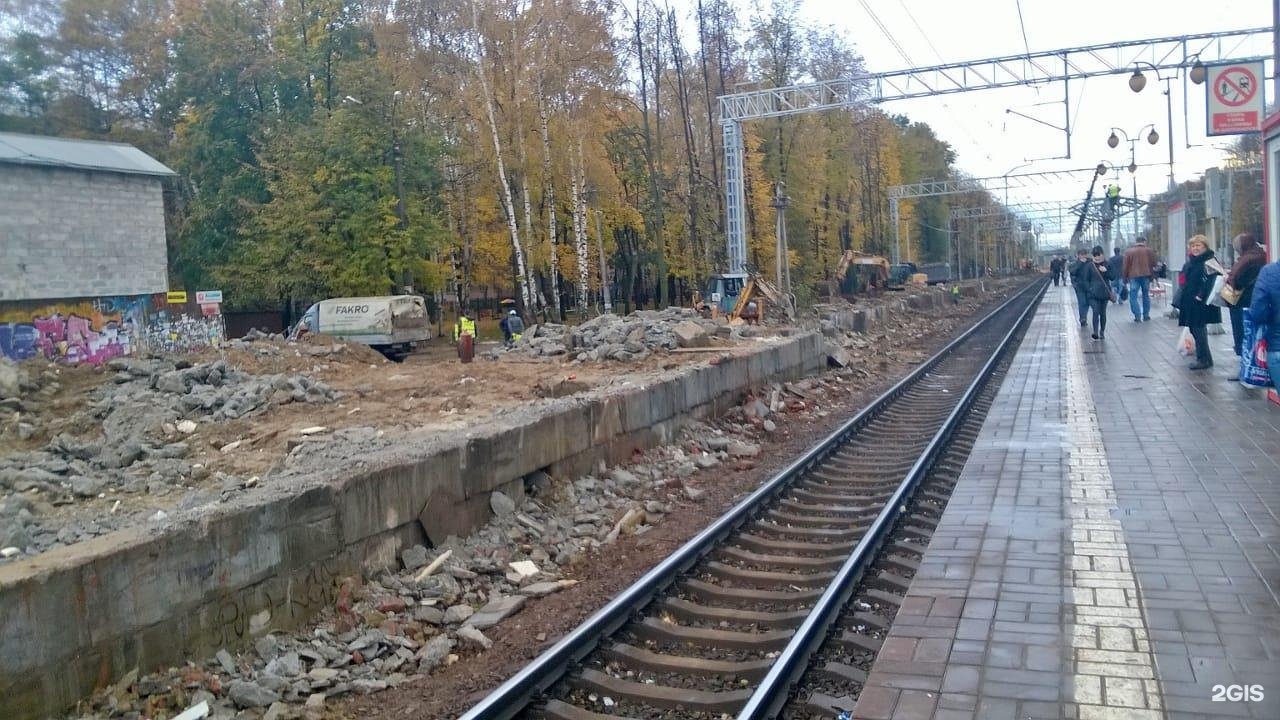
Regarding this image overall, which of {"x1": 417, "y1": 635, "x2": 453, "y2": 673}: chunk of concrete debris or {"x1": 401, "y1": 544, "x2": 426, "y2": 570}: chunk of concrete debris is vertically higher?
{"x1": 401, "y1": 544, "x2": 426, "y2": 570}: chunk of concrete debris

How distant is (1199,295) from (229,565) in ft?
40.7

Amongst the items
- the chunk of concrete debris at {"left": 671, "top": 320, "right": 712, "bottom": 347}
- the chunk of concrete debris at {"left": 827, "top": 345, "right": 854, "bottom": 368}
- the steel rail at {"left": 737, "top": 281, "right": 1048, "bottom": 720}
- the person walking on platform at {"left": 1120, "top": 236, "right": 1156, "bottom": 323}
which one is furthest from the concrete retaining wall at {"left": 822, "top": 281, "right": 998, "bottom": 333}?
the steel rail at {"left": 737, "top": 281, "right": 1048, "bottom": 720}

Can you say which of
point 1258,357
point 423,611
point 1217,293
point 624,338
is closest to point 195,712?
point 423,611

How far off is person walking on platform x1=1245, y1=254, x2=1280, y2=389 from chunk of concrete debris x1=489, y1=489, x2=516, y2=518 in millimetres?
5908

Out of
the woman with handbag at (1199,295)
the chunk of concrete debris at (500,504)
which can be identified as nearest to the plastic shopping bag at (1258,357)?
the woman with handbag at (1199,295)

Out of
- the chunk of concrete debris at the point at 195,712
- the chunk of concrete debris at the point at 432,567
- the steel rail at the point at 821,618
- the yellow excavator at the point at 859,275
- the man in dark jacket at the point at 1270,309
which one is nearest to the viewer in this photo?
the steel rail at the point at 821,618

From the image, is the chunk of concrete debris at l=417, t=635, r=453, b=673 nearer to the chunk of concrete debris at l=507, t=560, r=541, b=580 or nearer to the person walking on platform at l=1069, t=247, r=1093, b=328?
the chunk of concrete debris at l=507, t=560, r=541, b=580

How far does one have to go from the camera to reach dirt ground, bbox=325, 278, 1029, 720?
554cm

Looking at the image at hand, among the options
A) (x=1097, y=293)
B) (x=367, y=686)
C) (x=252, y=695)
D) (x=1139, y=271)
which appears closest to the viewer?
(x=252, y=695)

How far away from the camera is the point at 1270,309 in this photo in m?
7.24

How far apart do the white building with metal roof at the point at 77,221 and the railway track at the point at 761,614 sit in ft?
83.1

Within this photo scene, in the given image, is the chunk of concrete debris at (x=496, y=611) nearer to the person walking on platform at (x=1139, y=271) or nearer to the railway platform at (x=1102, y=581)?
the railway platform at (x=1102, y=581)

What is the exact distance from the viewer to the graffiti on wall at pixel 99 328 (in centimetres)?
2620

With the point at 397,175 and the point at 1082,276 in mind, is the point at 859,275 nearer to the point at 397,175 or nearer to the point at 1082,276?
the point at 397,175
